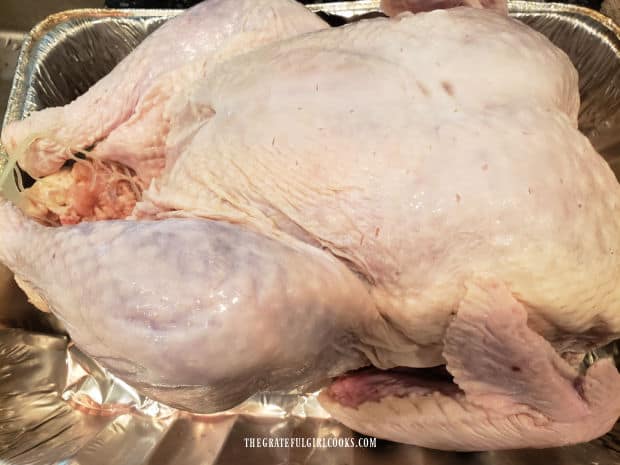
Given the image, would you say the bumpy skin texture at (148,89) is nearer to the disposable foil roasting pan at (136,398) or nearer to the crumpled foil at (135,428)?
the disposable foil roasting pan at (136,398)

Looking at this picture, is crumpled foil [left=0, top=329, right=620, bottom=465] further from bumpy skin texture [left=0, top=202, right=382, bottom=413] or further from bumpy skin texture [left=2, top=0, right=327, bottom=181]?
bumpy skin texture [left=2, top=0, right=327, bottom=181]

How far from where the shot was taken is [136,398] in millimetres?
1681

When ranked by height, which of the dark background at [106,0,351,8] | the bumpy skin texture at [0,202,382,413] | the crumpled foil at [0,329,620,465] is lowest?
the crumpled foil at [0,329,620,465]

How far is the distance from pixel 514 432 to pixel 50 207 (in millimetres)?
1505

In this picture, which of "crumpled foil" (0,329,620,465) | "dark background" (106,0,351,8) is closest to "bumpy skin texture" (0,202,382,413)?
"crumpled foil" (0,329,620,465)

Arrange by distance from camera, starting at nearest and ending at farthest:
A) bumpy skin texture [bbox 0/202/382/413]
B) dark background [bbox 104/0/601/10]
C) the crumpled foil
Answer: bumpy skin texture [bbox 0/202/382/413], the crumpled foil, dark background [bbox 104/0/601/10]

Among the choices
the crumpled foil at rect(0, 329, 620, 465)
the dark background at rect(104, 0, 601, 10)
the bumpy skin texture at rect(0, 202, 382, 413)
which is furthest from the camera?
the dark background at rect(104, 0, 601, 10)

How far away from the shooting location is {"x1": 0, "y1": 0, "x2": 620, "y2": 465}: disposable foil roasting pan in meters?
1.47

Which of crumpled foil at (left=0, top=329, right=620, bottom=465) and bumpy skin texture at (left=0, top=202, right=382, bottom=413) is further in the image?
crumpled foil at (left=0, top=329, right=620, bottom=465)

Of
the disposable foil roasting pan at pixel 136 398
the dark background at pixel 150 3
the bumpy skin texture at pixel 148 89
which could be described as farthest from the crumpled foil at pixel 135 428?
the dark background at pixel 150 3

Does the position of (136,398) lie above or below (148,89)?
below

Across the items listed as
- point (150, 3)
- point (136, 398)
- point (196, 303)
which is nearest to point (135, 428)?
point (136, 398)

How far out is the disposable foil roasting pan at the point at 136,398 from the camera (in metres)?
1.47

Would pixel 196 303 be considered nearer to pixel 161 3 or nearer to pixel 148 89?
pixel 148 89
